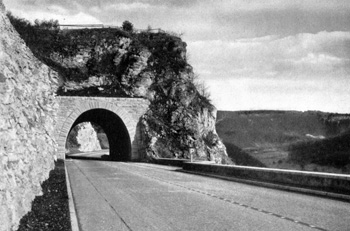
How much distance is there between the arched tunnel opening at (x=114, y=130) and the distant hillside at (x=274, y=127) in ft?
168

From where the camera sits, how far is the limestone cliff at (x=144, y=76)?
50062 millimetres

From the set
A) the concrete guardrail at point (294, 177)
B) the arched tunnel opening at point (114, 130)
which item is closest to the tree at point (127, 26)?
the arched tunnel opening at point (114, 130)

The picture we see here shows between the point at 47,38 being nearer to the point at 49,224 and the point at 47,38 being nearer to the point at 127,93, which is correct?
the point at 127,93

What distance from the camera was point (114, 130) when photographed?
52938 mm

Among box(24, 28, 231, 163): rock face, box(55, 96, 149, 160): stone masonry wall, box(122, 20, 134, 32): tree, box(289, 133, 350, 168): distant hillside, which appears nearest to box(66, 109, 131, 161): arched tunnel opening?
box(55, 96, 149, 160): stone masonry wall

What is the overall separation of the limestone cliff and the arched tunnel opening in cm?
328

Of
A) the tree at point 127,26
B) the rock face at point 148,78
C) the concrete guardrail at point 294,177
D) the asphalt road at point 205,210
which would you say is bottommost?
the asphalt road at point 205,210

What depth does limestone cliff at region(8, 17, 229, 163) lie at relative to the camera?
50062 millimetres

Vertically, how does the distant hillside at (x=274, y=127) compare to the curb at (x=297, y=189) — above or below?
above

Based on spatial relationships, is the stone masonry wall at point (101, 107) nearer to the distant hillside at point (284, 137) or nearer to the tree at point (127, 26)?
the tree at point (127, 26)

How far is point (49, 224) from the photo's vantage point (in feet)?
27.2

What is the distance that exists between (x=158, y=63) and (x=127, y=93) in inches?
261

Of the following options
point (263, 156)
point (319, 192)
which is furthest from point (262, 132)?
point (319, 192)

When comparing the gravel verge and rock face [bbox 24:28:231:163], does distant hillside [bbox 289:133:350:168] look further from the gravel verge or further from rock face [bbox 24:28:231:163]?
the gravel verge
